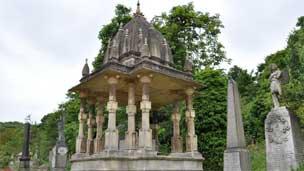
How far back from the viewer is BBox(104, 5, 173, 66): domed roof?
40.5 feet

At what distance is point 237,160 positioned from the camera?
10.9 meters

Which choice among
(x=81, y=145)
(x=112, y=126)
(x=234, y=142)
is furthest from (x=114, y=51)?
(x=234, y=142)

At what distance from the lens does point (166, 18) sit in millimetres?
27953

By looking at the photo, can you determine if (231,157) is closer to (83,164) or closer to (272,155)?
(272,155)

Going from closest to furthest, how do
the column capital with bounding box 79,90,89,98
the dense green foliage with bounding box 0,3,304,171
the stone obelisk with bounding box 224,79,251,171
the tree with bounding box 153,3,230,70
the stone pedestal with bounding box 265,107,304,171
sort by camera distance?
1. the stone pedestal with bounding box 265,107,304,171
2. the stone obelisk with bounding box 224,79,251,171
3. the column capital with bounding box 79,90,89,98
4. the dense green foliage with bounding box 0,3,304,171
5. the tree with bounding box 153,3,230,70

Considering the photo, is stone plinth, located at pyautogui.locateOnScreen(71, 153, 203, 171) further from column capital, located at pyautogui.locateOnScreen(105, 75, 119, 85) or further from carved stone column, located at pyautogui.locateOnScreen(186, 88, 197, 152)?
column capital, located at pyautogui.locateOnScreen(105, 75, 119, 85)

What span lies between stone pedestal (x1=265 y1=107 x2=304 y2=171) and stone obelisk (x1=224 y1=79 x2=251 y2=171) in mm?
872

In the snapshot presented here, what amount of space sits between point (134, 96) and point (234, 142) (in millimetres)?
3768

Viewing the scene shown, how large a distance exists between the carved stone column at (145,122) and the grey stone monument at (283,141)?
4.18 metres

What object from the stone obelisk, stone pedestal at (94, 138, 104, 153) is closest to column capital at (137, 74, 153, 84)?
the stone obelisk

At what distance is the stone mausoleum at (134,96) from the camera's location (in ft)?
34.2

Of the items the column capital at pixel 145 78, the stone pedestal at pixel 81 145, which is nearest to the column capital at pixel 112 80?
the column capital at pixel 145 78

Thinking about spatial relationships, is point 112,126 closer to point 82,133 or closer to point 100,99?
point 82,133

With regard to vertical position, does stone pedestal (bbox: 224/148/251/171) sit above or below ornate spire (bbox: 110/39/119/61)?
below
